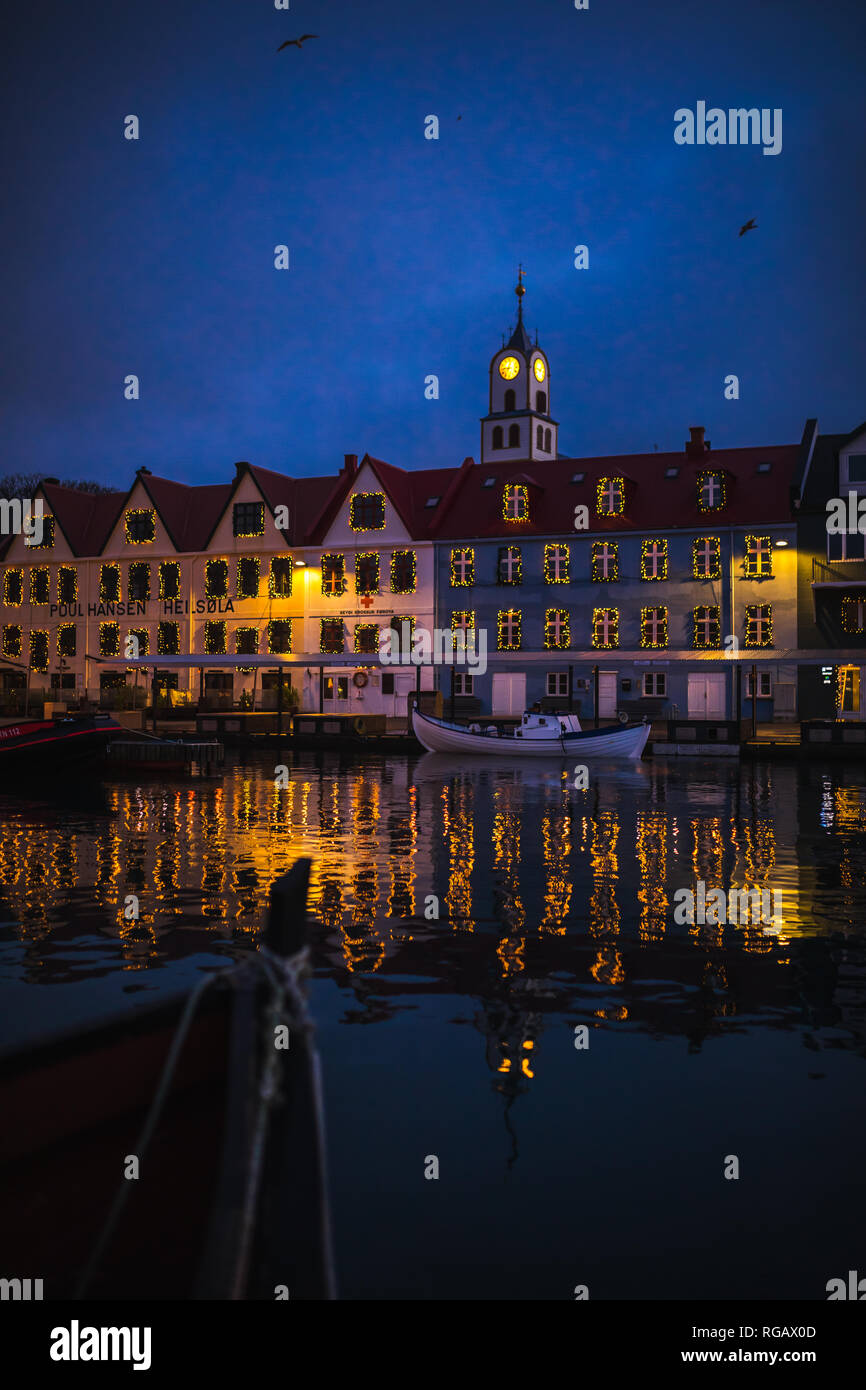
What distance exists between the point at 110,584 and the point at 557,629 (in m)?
26.3

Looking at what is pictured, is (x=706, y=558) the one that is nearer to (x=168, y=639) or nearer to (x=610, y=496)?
(x=610, y=496)

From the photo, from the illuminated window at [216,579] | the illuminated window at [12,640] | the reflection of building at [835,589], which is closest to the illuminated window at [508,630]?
the reflection of building at [835,589]

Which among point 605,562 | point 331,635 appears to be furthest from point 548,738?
point 331,635

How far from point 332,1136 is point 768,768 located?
112ft

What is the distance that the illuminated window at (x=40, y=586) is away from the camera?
66688 millimetres

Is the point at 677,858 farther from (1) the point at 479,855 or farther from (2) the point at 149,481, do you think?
(2) the point at 149,481

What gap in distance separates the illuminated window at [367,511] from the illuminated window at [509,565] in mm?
6490

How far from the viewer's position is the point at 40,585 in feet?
220

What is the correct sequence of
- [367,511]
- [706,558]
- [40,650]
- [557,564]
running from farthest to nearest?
[40,650] < [367,511] < [557,564] < [706,558]

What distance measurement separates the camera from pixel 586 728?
5084 cm

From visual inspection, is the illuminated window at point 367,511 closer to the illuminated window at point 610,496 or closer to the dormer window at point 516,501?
the dormer window at point 516,501

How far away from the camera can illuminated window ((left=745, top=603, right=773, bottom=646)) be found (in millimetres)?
50812

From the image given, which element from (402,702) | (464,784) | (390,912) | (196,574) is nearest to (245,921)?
(390,912)

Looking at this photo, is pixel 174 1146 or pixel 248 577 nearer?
pixel 174 1146
